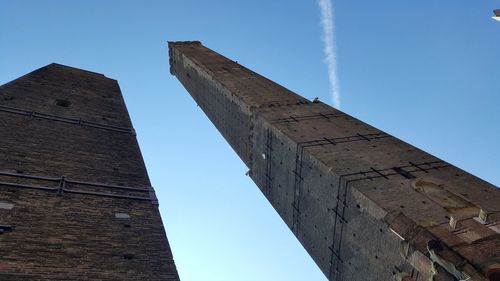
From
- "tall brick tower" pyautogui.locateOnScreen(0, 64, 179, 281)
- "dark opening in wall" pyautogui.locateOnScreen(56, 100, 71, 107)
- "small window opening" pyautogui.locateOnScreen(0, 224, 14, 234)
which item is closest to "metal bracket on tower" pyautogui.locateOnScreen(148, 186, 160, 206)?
"tall brick tower" pyautogui.locateOnScreen(0, 64, 179, 281)

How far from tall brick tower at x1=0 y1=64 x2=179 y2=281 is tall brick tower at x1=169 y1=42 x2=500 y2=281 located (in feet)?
10.1

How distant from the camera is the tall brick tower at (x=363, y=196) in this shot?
605 centimetres

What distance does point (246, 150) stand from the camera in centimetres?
1452

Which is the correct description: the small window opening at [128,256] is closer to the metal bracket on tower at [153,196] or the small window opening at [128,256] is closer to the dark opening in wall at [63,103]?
the metal bracket on tower at [153,196]

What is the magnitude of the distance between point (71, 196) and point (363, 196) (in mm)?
5294

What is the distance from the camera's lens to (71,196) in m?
8.73

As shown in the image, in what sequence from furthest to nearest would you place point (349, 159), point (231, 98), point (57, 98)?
1. point (231, 98)
2. point (57, 98)
3. point (349, 159)

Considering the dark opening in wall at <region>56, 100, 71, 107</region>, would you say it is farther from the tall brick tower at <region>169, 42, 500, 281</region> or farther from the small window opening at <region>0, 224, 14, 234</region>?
the small window opening at <region>0, 224, 14, 234</region>

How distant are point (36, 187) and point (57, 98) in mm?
5826

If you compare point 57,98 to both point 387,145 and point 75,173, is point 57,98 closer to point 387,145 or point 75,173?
point 75,173

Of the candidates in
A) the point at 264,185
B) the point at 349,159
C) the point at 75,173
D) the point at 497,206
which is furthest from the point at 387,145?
the point at 75,173

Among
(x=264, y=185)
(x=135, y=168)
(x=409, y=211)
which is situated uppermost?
(x=409, y=211)

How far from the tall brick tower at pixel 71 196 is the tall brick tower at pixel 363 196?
10.1 ft

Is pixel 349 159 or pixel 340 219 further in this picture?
pixel 349 159
